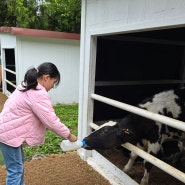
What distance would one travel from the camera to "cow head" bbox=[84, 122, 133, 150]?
3049 mm

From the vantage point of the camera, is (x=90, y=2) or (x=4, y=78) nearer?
(x=90, y=2)

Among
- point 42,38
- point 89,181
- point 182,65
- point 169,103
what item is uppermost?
point 42,38

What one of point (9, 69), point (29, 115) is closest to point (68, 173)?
point (29, 115)

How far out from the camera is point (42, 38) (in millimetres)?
8695

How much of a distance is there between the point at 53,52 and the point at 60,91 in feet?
4.92

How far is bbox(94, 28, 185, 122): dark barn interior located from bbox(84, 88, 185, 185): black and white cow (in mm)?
970

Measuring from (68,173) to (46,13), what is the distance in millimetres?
12874

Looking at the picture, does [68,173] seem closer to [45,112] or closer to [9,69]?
[45,112]

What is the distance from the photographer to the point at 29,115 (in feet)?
8.44

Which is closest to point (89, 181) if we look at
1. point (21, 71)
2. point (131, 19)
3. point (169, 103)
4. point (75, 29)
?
point (169, 103)

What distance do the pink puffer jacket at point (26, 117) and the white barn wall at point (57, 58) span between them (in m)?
6.18

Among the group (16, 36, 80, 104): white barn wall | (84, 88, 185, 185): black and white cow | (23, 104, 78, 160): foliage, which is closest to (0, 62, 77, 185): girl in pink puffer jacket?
(84, 88, 185, 185): black and white cow

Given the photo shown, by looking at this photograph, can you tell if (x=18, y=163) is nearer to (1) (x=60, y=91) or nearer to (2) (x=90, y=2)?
(2) (x=90, y=2)

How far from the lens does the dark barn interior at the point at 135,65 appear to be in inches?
172
